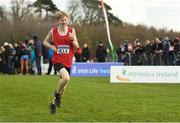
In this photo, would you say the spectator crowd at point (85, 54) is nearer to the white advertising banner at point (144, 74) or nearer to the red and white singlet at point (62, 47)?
the white advertising banner at point (144, 74)

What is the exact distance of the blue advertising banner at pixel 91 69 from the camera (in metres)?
30.1

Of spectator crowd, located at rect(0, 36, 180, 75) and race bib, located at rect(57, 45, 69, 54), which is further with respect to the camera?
spectator crowd, located at rect(0, 36, 180, 75)

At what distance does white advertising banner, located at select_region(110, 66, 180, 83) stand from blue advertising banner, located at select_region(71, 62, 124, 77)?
6.83 m

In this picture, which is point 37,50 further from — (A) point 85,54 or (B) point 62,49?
(B) point 62,49

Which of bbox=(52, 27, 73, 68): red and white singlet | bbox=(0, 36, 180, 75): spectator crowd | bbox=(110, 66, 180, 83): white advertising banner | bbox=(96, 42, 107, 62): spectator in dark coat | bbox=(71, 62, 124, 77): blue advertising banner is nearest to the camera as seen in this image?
bbox=(52, 27, 73, 68): red and white singlet

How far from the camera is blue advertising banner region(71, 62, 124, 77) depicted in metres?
30.1

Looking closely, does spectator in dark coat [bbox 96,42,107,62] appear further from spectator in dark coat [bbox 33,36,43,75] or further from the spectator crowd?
spectator in dark coat [bbox 33,36,43,75]

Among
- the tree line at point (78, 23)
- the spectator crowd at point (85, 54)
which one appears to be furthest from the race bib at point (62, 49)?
the tree line at point (78, 23)

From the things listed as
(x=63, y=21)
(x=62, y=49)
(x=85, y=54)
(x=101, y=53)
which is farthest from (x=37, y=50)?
(x=63, y=21)

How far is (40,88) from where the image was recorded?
17812mm

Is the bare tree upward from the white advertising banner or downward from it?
upward

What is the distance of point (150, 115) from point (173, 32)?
6626 centimetres

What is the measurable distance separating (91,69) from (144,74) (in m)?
7.64

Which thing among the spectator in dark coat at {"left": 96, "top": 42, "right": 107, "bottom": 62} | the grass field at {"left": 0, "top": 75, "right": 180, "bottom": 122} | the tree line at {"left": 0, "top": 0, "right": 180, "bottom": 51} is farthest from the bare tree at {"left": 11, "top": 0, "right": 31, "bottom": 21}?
the grass field at {"left": 0, "top": 75, "right": 180, "bottom": 122}
